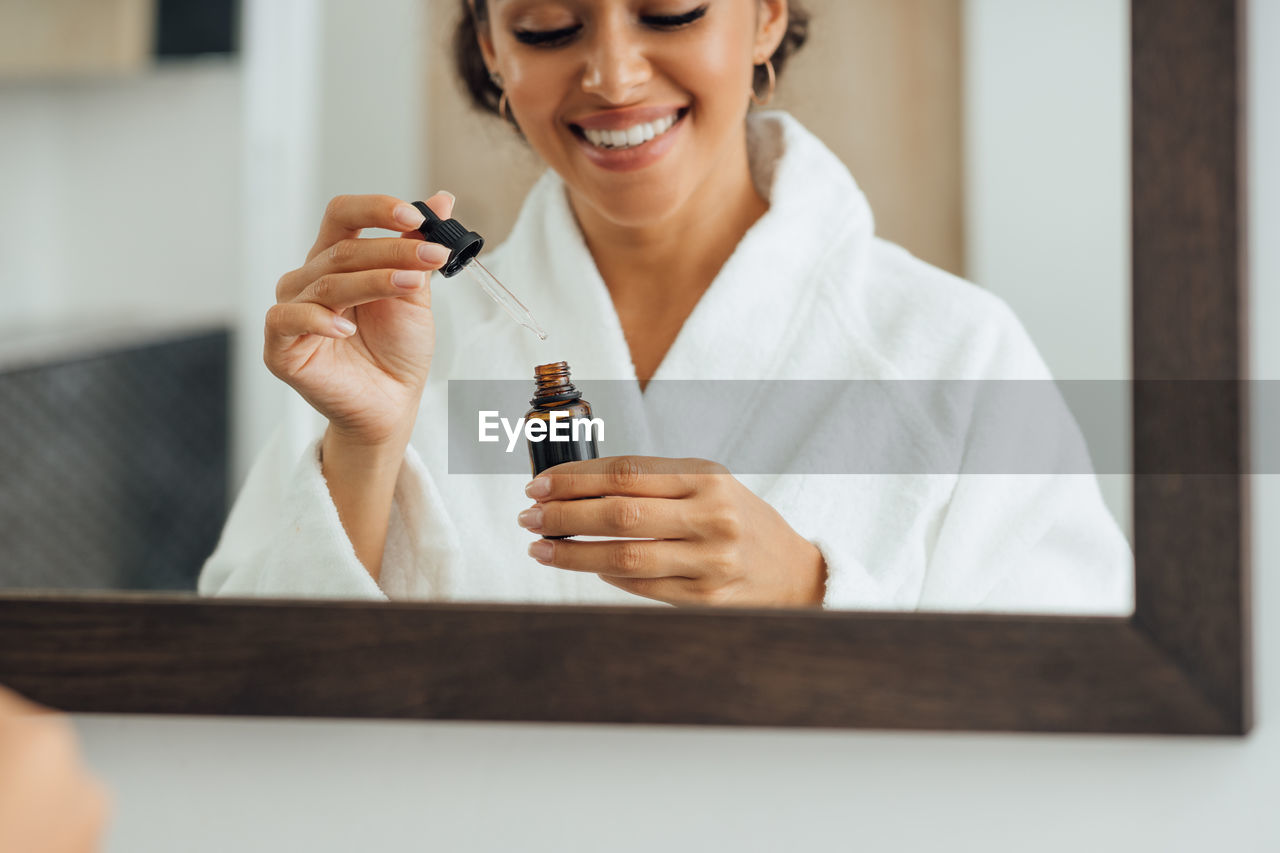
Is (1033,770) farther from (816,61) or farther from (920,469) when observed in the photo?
(816,61)

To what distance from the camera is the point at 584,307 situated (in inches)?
21.3

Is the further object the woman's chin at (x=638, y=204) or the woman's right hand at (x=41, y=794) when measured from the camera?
the woman's chin at (x=638, y=204)

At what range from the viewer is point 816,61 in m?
0.50

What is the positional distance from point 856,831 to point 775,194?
345mm

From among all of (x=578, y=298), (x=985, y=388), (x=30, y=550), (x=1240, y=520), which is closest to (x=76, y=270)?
(x=30, y=550)

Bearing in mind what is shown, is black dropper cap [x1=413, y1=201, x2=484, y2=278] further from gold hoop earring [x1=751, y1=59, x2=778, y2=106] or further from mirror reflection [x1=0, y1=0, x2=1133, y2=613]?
gold hoop earring [x1=751, y1=59, x2=778, y2=106]

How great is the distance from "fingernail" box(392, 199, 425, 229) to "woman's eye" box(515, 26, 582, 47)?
104 mm

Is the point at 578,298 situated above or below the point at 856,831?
above

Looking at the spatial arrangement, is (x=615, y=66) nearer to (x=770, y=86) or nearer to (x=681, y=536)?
(x=770, y=86)

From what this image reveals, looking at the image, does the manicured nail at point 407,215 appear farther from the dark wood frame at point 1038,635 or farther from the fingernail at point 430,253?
the dark wood frame at point 1038,635

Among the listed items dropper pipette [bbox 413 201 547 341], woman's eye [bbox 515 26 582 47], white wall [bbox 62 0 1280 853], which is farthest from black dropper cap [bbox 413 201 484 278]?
white wall [bbox 62 0 1280 853]

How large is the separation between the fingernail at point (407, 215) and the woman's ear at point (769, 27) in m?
0.19

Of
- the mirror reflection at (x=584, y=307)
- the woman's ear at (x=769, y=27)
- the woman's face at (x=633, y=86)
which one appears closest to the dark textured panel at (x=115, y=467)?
the mirror reflection at (x=584, y=307)

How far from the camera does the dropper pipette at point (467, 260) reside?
0.52m
